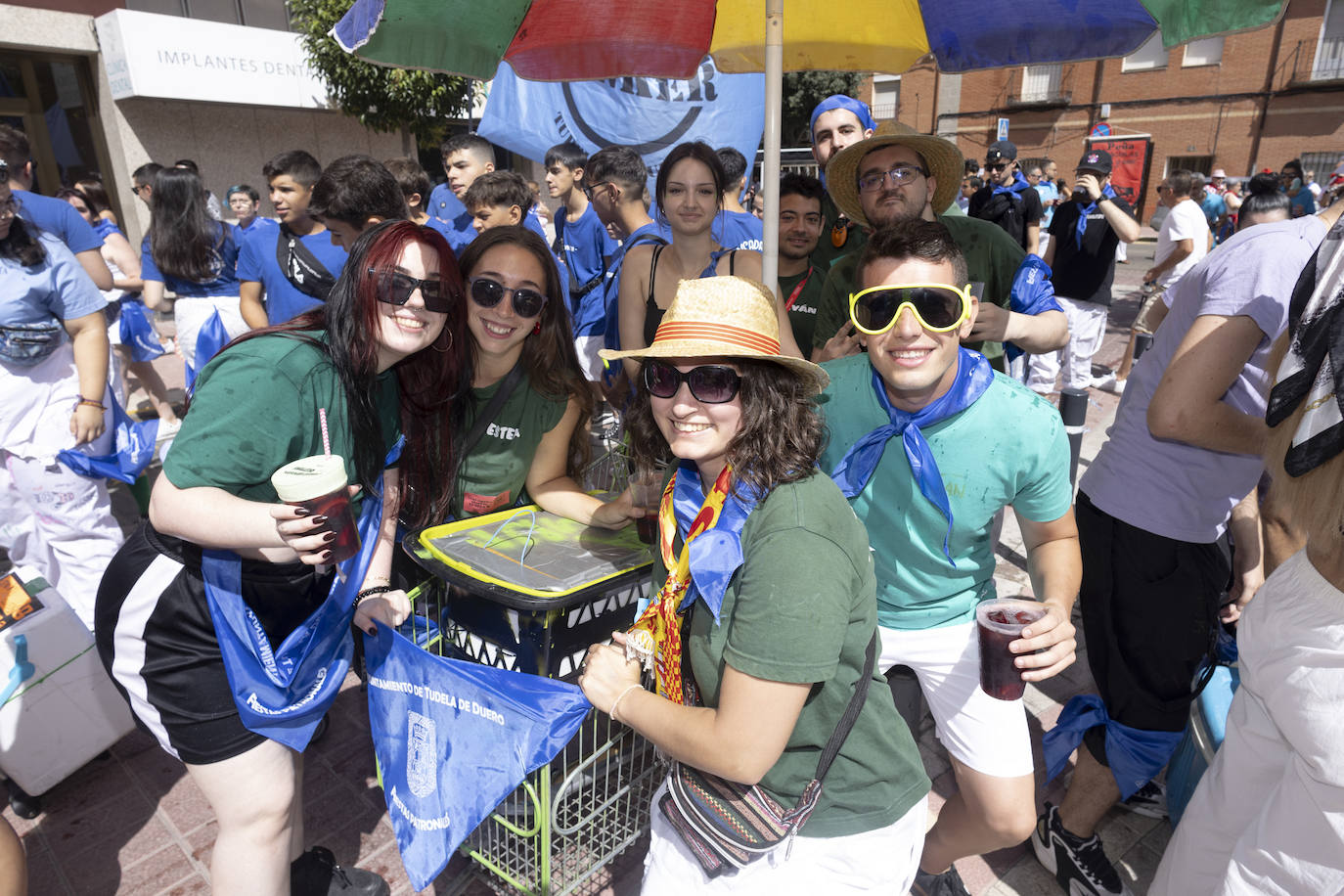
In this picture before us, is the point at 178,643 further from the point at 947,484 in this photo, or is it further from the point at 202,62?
the point at 202,62

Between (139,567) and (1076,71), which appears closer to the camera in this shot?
(139,567)

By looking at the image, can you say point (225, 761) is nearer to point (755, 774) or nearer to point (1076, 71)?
point (755, 774)

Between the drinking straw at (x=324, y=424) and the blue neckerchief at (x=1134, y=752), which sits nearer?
the drinking straw at (x=324, y=424)

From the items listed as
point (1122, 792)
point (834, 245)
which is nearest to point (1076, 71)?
point (834, 245)

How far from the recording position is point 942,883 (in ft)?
7.86

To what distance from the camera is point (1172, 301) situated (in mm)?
2334

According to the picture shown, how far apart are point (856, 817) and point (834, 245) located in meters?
3.10

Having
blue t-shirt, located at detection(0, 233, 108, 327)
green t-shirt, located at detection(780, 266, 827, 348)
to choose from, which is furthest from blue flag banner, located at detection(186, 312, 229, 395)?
green t-shirt, located at detection(780, 266, 827, 348)

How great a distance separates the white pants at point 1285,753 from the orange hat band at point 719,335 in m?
1.10

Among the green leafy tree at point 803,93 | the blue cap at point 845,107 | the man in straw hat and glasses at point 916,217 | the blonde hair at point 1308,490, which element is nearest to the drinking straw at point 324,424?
the man in straw hat and glasses at point 916,217

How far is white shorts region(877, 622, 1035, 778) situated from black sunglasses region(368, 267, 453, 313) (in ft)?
5.17

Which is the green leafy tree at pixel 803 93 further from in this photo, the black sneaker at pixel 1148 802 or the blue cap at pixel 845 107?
the black sneaker at pixel 1148 802

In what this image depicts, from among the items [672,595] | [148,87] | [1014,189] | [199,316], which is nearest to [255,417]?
[672,595]

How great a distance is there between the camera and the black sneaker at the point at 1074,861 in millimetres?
2398
